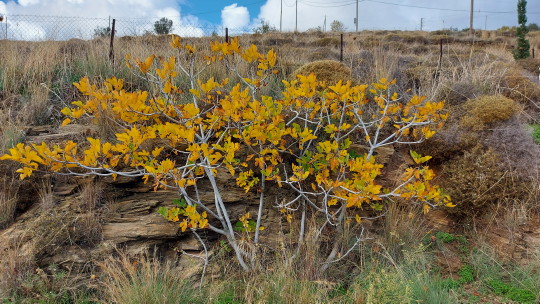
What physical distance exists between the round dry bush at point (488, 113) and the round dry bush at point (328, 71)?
1.64m

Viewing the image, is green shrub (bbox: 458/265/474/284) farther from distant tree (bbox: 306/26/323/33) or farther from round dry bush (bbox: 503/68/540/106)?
distant tree (bbox: 306/26/323/33)

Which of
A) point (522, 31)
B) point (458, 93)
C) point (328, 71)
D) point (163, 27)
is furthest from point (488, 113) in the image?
point (163, 27)

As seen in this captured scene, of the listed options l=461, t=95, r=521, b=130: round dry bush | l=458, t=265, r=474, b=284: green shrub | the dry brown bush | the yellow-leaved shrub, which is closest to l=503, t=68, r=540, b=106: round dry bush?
the dry brown bush

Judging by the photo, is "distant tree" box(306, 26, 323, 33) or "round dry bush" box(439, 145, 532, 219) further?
"distant tree" box(306, 26, 323, 33)

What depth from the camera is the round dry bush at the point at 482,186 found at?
4242 mm

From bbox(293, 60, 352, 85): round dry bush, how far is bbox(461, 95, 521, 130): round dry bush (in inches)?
64.5

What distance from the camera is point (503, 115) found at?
4.87m

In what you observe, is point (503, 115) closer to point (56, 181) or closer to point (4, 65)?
point (56, 181)

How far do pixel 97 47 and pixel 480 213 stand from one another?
6.45m

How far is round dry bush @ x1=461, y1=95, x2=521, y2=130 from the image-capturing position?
15.9 ft

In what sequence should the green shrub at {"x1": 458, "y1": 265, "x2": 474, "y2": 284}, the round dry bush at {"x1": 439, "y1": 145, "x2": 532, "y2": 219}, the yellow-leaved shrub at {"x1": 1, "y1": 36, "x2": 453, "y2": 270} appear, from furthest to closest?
the round dry bush at {"x1": 439, "y1": 145, "x2": 532, "y2": 219} < the green shrub at {"x1": 458, "y1": 265, "x2": 474, "y2": 284} < the yellow-leaved shrub at {"x1": 1, "y1": 36, "x2": 453, "y2": 270}

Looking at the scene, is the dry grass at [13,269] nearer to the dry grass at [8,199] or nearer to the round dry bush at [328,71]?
the dry grass at [8,199]

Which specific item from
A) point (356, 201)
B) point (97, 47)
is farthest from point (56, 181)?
point (97, 47)

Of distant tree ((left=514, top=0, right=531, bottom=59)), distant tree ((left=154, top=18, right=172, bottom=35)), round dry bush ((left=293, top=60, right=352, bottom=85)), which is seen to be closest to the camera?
round dry bush ((left=293, top=60, right=352, bottom=85))
